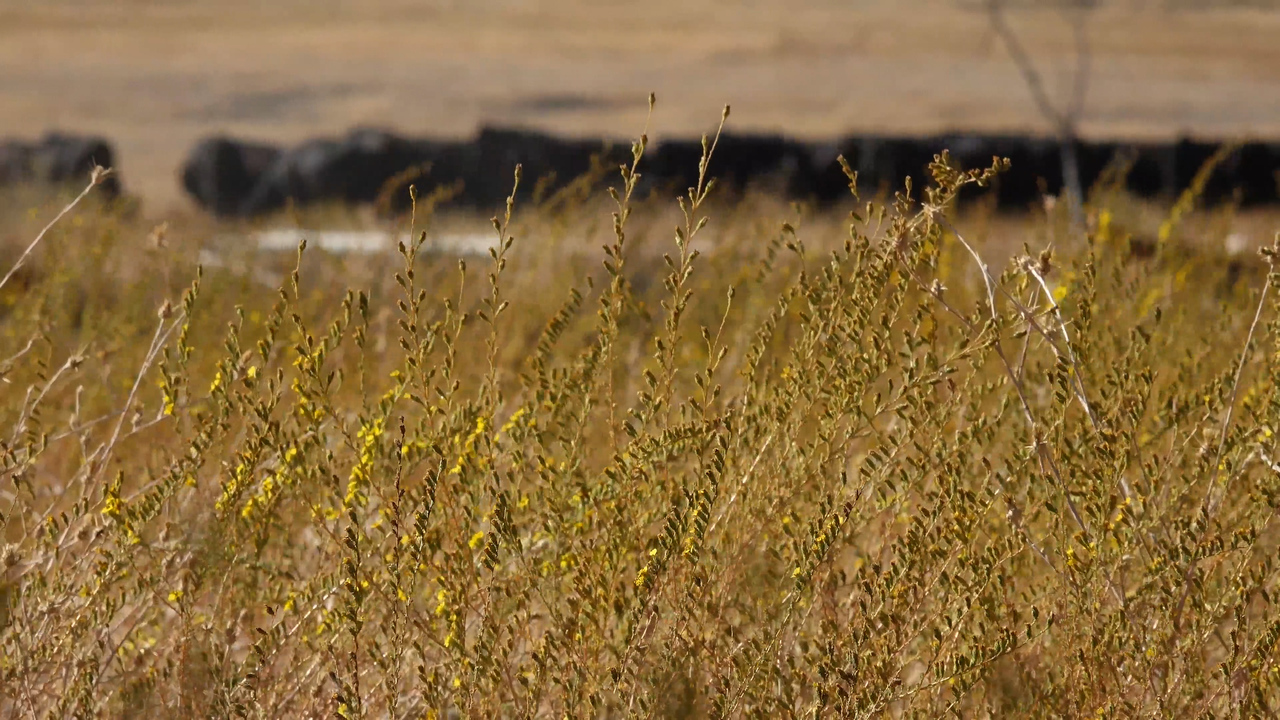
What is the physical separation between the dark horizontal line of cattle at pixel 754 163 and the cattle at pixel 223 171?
3.47 feet

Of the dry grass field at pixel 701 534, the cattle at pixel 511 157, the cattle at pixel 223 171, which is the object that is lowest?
the cattle at pixel 223 171

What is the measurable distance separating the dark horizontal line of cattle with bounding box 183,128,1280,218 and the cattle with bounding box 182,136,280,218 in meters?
1.06

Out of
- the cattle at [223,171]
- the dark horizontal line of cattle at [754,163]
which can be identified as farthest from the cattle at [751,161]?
the cattle at [223,171]

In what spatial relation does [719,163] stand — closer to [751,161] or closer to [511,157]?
[751,161]

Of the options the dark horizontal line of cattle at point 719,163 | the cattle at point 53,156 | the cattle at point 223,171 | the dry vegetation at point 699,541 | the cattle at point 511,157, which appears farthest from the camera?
the cattle at point 223,171

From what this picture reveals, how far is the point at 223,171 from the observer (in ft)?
83.0

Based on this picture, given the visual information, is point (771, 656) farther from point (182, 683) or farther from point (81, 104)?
point (81, 104)

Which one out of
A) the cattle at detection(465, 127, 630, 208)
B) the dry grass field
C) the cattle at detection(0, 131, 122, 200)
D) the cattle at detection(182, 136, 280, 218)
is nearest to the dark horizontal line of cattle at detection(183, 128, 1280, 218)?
the cattle at detection(465, 127, 630, 208)

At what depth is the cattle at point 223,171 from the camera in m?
25.1

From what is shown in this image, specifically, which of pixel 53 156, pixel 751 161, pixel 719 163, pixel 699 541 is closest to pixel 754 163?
pixel 751 161

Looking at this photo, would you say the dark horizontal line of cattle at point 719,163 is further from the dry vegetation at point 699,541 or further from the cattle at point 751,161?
the dry vegetation at point 699,541

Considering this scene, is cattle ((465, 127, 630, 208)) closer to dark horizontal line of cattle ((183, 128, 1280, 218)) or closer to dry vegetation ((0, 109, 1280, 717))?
dark horizontal line of cattle ((183, 128, 1280, 218))

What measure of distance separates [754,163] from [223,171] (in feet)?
32.1

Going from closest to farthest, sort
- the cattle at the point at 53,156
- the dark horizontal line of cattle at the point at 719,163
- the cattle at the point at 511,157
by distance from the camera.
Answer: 1. the dark horizontal line of cattle at the point at 719,163
2. the cattle at the point at 511,157
3. the cattle at the point at 53,156
